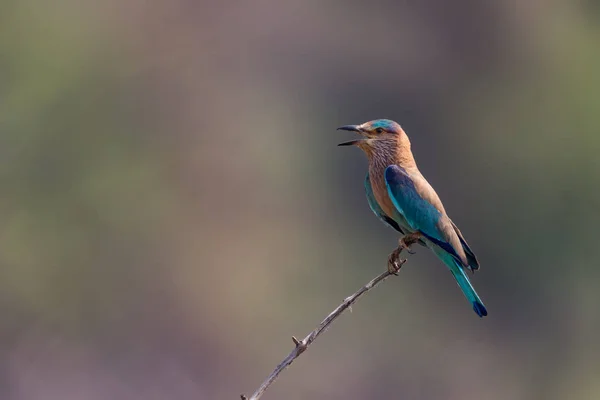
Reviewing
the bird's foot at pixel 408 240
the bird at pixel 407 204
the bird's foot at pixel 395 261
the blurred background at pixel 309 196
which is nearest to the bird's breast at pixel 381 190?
the bird at pixel 407 204

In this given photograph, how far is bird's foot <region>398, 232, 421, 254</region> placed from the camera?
3929 millimetres

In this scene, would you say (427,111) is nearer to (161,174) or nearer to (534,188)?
(534,188)

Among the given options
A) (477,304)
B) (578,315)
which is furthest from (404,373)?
(477,304)

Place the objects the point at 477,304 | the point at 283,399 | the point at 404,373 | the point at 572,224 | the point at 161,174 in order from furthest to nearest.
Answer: the point at 572,224, the point at 161,174, the point at 404,373, the point at 283,399, the point at 477,304

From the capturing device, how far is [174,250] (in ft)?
51.9

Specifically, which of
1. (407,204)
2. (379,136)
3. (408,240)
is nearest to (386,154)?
(379,136)

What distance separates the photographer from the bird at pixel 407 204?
13.5 feet

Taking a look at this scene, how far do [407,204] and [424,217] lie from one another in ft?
0.30

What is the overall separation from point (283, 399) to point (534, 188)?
266 inches

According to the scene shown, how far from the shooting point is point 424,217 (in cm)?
414

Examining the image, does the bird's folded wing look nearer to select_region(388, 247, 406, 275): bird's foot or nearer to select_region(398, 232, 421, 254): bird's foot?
select_region(398, 232, 421, 254): bird's foot

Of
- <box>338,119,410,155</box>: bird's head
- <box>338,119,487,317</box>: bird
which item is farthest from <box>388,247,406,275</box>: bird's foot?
<box>338,119,410,155</box>: bird's head

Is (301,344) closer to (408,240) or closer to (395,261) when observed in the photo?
(395,261)

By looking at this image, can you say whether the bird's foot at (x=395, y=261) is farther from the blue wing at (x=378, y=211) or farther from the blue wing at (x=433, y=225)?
the blue wing at (x=378, y=211)
